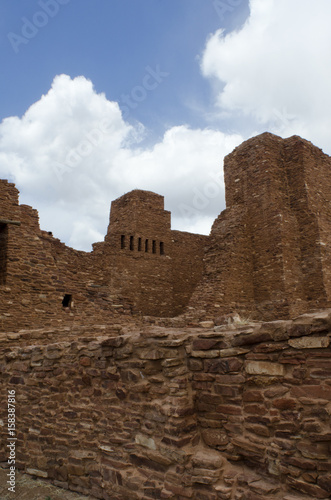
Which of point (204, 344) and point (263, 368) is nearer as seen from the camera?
point (263, 368)

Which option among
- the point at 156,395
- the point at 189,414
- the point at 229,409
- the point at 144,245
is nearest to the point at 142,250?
the point at 144,245

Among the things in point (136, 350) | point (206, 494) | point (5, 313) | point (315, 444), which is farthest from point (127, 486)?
point (5, 313)

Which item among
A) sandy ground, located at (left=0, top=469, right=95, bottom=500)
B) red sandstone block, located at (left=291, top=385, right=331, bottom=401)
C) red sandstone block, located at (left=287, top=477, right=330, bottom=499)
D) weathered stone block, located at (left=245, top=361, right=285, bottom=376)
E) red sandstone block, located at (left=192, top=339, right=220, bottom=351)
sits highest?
red sandstone block, located at (left=192, top=339, right=220, bottom=351)

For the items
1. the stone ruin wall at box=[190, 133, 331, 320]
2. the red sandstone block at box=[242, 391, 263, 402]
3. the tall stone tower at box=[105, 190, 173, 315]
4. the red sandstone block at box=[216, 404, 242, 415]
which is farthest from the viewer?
the tall stone tower at box=[105, 190, 173, 315]

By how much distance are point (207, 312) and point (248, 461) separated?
1124 centimetres

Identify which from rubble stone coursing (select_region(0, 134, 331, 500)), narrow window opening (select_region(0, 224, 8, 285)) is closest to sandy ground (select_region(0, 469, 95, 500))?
rubble stone coursing (select_region(0, 134, 331, 500))

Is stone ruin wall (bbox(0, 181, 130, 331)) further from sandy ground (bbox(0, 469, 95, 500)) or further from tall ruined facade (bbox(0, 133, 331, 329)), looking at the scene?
sandy ground (bbox(0, 469, 95, 500))

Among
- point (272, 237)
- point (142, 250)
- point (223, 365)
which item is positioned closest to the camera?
point (223, 365)

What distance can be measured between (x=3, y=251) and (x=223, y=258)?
9217mm

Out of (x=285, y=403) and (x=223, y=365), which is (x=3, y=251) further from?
(x=285, y=403)

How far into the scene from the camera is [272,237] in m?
16.6

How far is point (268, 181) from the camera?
1712 centimetres

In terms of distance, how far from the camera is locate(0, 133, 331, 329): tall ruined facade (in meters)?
11.0

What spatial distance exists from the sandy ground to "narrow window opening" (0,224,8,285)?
5.92 meters
